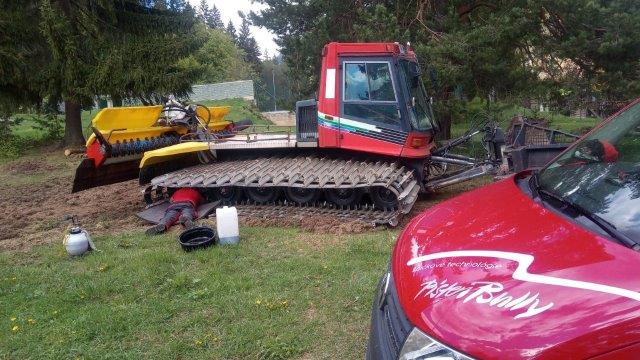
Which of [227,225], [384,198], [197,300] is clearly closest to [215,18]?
[384,198]

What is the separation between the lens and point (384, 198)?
7.51m

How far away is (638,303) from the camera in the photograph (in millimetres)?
1662

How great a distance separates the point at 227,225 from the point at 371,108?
2.84m

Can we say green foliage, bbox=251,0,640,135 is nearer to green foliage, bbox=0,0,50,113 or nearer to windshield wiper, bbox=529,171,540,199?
windshield wiper, bbox=529,171,540,199

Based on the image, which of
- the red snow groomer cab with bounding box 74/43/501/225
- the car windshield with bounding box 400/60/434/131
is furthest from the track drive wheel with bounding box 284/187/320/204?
the car windshield with bounding box 400/60/434/131

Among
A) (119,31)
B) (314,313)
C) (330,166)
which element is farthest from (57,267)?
(119,31)

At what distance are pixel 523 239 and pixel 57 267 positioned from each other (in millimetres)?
5178

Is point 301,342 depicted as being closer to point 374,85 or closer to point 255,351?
point 255,351

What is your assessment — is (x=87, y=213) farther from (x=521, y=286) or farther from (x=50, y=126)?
(x=50, y=126)

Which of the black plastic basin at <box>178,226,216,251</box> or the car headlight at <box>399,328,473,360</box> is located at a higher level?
the car headlight at <box>399,328,473,360</box>

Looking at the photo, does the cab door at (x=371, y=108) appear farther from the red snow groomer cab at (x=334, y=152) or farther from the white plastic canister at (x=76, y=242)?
the white plastic canister at (x=76, y=242)

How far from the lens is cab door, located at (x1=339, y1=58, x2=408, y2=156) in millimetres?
7750

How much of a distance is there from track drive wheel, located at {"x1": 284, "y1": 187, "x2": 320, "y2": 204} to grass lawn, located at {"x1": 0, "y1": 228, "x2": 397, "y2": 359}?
138 centimetres

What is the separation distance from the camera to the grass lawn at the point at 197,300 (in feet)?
13.0
